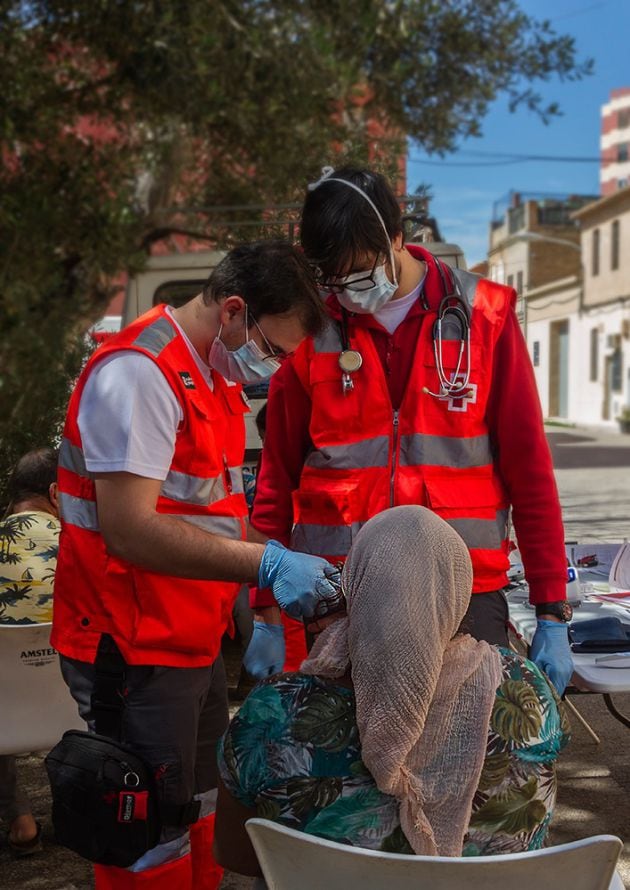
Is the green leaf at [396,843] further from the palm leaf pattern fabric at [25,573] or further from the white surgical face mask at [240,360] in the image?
the palm leaf pattern fabric at [25,573]

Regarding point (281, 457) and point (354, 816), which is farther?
point (281, 457)

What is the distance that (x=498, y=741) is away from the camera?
1567 mm

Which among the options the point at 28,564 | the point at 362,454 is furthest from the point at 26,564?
the point at 362,454

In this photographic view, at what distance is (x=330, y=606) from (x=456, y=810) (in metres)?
0.43

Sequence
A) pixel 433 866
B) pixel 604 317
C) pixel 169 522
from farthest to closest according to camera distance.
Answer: pixel 604 317 < pixel 169 522 < pixel 433 866

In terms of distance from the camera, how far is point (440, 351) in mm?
2309

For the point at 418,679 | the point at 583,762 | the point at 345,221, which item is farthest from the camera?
the point at 583,762

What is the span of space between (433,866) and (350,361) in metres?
1.20

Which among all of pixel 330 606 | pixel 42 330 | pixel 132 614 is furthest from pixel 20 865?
pixel 42 330

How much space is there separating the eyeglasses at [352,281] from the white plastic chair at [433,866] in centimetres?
118

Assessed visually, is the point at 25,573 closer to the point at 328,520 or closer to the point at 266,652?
the point at 266,652

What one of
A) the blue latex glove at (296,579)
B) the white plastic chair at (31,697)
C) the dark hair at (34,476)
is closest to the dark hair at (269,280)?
the blue latex glove at (296,579)

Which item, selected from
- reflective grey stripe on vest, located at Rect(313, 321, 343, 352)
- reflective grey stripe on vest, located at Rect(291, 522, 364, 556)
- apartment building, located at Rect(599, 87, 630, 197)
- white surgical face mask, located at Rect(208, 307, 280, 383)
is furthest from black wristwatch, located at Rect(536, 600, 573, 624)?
apartment building, located at Rect(599, 87, 630, 197)

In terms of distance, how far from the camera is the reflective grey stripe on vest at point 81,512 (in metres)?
1.97
